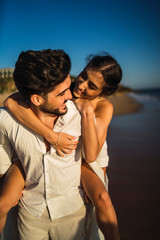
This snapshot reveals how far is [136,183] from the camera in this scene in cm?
336

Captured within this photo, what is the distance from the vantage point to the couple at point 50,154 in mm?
1624

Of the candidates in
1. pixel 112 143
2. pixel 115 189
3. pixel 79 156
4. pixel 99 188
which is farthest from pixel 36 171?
pixel 112 143

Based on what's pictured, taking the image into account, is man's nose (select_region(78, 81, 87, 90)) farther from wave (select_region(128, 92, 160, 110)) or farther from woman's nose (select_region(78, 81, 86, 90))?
wave (select_region(128, 92, 160, 110))

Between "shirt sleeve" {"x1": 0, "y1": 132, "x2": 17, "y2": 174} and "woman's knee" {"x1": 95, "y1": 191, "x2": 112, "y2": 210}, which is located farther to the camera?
"shirt sleeve" {"x1": 0, "y1": 132, "x2": 17, "y2": 174}

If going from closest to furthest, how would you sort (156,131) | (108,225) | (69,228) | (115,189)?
1. (108,225)
2. (69,228)
3. (115,189)
4. (156,131)

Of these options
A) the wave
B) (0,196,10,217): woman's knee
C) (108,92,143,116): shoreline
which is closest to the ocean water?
the wave

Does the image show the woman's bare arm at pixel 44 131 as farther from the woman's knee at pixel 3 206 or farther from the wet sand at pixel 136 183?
the wet sand at pixel 136 183

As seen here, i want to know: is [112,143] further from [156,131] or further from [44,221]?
[44,221]

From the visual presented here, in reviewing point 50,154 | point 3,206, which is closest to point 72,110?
point 50,154

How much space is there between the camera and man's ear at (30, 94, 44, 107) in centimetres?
171

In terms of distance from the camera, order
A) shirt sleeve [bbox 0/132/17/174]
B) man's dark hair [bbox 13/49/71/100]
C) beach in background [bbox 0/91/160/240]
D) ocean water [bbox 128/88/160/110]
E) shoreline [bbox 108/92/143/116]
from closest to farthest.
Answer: man's dark hair [bbox 13/49/71/100] < shirt sleeve [bbox 0/132/17/174] < beach in background [bbox 0/91/160/240] < shoreline [bbox 108/92/143/116] < ocean water [bbox 128/88/160/110]

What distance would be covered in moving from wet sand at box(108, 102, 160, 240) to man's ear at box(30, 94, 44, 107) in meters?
2.01

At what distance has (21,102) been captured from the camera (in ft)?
5.98

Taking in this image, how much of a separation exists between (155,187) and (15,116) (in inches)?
109
